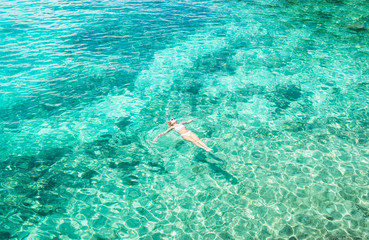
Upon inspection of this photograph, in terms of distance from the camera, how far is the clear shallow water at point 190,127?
8711 mm

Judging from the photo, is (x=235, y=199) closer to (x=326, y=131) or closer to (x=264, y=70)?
(x=326, y=131)

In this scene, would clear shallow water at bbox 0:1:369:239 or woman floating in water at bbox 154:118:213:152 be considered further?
woman floating in water at bbox 154:118:213:152

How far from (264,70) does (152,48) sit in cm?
819

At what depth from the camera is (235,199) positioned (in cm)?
929

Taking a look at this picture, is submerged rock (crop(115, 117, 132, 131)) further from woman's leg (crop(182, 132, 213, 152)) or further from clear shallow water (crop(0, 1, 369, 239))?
woman's leg (crop(182, 132, 213, 152))

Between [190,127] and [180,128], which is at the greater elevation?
[180,128]

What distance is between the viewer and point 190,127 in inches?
495

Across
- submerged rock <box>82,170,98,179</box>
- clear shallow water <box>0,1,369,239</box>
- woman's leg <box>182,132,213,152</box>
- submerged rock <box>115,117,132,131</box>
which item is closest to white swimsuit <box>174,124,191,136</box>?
woman's leg <box>182,132,213,152</box>

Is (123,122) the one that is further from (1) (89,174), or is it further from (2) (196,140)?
(2) (196,140)

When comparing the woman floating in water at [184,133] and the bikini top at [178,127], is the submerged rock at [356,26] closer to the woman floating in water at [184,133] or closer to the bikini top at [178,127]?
the woman floating in water at [184,133]

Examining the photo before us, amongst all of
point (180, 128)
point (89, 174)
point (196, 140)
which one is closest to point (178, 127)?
point (180, 128)

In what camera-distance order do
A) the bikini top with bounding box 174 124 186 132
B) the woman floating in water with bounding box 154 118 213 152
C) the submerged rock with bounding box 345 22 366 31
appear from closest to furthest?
the woman floating in water with bounding box 154 118 213 152, the bikini top with bounding box 174 124 186 132, the submerged rock with bounding box 345 22 366 31

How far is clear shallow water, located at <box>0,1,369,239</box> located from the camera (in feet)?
28.6

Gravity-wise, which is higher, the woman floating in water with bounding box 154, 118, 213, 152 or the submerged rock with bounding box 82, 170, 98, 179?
the woman floating in water with bounding box 154, 118, 213, 152
